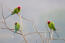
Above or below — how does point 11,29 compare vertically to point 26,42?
above

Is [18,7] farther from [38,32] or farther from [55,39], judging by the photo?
[55,39]

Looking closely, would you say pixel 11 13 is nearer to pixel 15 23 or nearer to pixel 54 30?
pixel 15 23

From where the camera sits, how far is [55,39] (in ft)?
17.0

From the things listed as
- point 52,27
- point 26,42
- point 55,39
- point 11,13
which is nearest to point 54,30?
point 52,27

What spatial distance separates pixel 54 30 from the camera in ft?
18.7

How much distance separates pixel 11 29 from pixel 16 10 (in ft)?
2.37

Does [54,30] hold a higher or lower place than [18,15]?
lower

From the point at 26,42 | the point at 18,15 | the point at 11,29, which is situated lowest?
the point at 26,42

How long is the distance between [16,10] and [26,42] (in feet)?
3.36

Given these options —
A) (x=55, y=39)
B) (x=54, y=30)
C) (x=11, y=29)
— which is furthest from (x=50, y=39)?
(x=11, y=29)

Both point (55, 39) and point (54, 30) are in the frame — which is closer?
point (55, 39)

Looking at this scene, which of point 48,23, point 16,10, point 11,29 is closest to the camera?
point 11,29

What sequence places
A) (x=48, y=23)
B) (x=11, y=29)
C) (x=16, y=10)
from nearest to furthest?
(x=11, y=29), (x=16, y=10), (x=48, y=23)

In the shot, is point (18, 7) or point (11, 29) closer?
point (11, 29)
